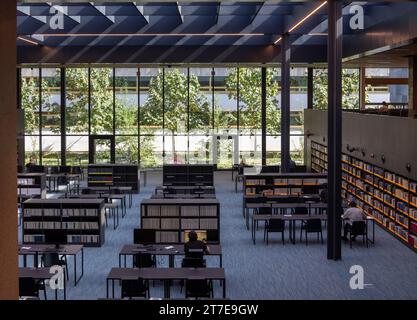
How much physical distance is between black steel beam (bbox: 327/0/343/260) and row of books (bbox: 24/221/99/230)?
4831mm

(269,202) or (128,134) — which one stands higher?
(128,134)

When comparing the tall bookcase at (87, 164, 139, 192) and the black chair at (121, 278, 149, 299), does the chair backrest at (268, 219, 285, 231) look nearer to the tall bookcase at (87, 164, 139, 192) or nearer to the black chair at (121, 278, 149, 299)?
the black chair at (121, 278, 149, 299)

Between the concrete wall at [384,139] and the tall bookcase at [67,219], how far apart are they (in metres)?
6.18

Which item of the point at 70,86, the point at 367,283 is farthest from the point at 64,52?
the point at 367,283

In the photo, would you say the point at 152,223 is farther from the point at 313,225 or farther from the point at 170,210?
the point at 313,225

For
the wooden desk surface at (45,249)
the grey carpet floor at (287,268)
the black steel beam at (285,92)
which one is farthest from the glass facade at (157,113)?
the wooden desk surface at (45,249)

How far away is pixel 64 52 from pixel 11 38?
74.9ft

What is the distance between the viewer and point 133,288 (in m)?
9.32

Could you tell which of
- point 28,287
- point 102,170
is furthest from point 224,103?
point 28,287

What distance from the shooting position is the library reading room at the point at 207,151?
10.9m

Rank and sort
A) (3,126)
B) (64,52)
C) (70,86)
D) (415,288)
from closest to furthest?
(3,126) < (415,288) < (64,52) < (70,86)

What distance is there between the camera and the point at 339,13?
Result: 13.0 meters

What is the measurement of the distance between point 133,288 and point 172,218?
493cm
